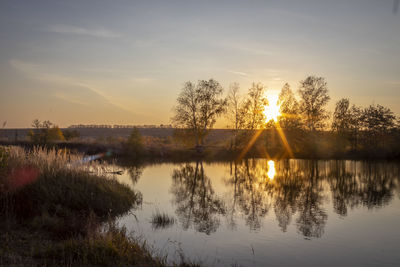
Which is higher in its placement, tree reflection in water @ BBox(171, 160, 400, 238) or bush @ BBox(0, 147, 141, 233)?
bush @ BBox(0, 147, 141, 233)

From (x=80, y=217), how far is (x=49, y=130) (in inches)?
1425

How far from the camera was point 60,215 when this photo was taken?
32.2 ft

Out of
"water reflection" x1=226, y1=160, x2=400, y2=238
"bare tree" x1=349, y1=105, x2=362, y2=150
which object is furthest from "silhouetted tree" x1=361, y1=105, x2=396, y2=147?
"water reflection" x1=226, y1=160, x2=400, y2=238

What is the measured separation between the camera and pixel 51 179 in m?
11.1

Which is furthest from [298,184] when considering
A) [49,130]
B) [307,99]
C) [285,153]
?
[49,130]

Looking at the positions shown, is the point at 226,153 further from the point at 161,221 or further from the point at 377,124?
the point at 161,221

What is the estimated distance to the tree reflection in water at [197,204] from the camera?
36.4 ft

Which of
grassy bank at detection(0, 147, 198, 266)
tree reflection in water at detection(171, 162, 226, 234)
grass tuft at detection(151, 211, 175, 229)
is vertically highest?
grassy bank at detection(0, 147, 198, 266)

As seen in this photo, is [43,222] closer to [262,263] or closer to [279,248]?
[262,263]

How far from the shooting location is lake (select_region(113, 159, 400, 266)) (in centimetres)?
820

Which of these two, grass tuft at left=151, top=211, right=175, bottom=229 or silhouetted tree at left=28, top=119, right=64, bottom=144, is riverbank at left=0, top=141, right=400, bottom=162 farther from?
grass tuft at left=151, top=211, right=175, bottom=229

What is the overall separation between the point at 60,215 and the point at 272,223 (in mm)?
6835

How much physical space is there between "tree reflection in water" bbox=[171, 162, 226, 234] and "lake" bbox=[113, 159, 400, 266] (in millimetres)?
36

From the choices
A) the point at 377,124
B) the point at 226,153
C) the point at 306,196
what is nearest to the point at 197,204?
the point at 306,196
